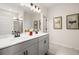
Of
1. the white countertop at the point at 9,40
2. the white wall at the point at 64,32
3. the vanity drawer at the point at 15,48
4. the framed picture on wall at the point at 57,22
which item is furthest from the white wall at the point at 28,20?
the framed picture on wall at the point at 57,22

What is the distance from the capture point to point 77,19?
374 cm

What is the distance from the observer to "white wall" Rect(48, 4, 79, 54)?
3838mm

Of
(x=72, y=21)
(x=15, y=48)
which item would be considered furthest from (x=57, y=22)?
(x=15, y=48)

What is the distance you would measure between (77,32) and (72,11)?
913 mm

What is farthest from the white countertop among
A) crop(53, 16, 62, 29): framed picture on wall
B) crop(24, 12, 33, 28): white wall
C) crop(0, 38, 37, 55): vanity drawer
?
crop(53, 16, 62, 29): framed picture on wall

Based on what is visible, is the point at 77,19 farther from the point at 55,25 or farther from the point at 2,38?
the point at 2,38

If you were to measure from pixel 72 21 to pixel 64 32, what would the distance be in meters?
0.66

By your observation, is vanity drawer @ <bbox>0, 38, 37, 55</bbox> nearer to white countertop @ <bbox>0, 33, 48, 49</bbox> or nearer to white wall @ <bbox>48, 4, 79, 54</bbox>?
white countertop @ <bbox>0, 33, 48, 49</bbox>

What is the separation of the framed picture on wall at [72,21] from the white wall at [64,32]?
0.55 ft

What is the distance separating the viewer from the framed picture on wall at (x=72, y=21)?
377cm

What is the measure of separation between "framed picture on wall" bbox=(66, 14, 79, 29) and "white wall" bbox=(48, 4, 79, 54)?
17 cm

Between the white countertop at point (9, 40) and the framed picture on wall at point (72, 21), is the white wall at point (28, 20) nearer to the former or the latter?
the white countertop at point (9, 40)

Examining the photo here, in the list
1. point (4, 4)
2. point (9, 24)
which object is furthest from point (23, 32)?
point (4, 4)

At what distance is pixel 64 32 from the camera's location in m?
4.31
